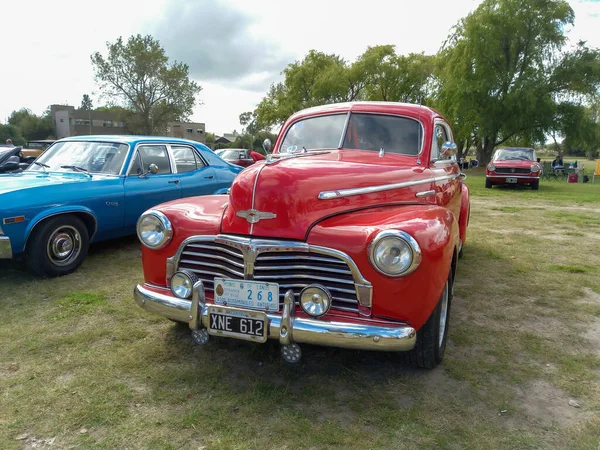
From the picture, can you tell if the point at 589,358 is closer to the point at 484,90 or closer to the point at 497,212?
the point at 497,212

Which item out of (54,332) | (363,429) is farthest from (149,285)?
(363,429)

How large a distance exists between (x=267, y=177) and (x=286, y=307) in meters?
0.87

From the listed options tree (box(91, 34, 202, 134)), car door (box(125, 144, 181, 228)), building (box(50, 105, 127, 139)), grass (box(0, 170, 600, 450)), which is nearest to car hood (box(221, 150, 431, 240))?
grass (box(0, 170, 600, 450))

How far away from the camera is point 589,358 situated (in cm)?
319

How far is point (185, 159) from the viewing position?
6660 millimetres

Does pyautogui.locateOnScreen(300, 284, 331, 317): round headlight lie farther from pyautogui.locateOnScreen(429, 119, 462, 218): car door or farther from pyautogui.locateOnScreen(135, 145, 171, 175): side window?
pyautogui.locateOnScreen(135, 145, 171, 175): side window

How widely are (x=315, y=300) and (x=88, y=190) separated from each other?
12.0 ft

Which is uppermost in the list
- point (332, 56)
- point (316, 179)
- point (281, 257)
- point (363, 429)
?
point (332, 56)

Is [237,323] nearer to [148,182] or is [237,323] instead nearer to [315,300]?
[315,300]

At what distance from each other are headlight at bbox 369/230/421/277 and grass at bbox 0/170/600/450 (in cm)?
82

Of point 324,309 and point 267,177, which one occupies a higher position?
point 267,177

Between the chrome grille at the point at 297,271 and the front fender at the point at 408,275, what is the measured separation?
105 mm

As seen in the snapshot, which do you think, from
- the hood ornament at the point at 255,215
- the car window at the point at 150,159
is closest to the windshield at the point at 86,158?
the car window at the point at 150,159

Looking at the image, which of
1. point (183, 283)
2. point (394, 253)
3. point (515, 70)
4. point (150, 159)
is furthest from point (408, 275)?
point (515, 70)
